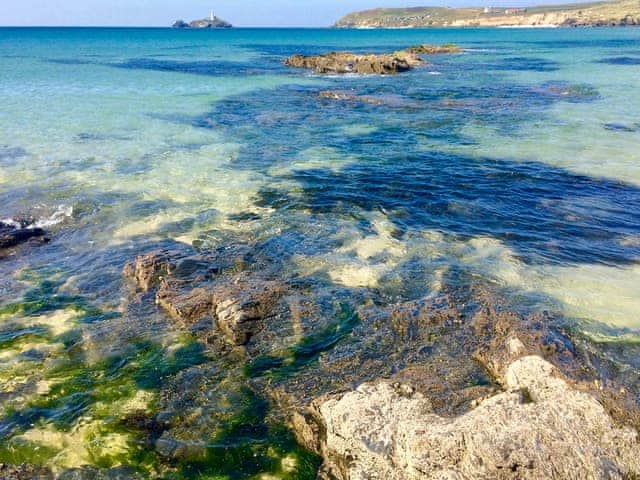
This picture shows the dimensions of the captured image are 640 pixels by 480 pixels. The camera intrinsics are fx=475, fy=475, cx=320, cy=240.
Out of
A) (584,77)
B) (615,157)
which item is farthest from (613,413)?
(584,77)

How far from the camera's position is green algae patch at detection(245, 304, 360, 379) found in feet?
29.5

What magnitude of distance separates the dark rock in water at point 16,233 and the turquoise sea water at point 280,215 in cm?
55

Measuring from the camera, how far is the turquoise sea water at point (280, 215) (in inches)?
339

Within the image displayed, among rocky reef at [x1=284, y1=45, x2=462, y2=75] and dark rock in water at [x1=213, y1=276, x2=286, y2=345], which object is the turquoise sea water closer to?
dark rock in water at [x1=213, y1=276, x2=286, y2=345]

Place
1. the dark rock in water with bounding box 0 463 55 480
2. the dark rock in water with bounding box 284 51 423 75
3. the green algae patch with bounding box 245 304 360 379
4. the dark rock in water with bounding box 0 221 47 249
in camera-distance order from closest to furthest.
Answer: the dark rock in water with bounding box 0 463 55 480
the green algae patch with bounding box 245 304 360 379
the dark rock in water with bounding box 0 221 47 249
the dark rock in water with bounding box 284 51 423 75

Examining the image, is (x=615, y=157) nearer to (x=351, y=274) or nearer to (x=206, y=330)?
(x=351, y=274)

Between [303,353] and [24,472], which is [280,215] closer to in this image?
[303,353]

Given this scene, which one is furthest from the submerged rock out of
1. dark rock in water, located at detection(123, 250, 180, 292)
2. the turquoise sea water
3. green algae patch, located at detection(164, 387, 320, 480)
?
dark rock in water, located at detection(123, 250, 180, 292)

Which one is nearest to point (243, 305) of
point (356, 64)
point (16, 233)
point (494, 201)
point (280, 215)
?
point (280, 215)

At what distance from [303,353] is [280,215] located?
25.0ft

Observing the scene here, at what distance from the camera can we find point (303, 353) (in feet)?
31.0

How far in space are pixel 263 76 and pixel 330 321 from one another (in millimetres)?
49296

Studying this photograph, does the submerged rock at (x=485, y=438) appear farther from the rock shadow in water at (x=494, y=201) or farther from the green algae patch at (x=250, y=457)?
the rock shadow in water at (x=494, y=201)

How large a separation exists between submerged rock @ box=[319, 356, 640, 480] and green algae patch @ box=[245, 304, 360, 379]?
187 cm
